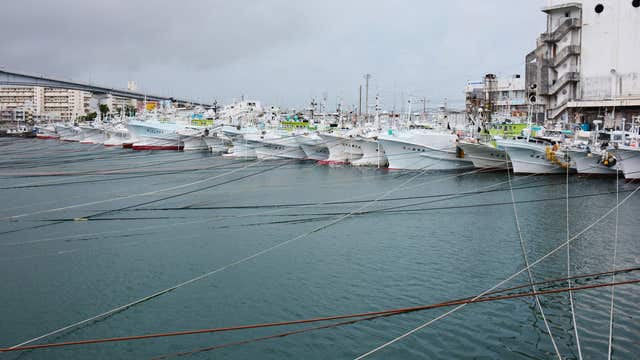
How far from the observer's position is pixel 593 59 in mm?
45750

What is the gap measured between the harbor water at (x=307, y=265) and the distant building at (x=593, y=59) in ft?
64.0

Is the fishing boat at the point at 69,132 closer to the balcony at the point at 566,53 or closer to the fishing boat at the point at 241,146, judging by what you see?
the fishing boat at the point at 241,146

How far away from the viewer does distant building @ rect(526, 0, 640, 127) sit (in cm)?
4375

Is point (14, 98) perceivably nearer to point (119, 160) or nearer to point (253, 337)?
point (119, 160)

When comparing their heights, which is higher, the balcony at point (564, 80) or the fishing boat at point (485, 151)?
the balcony at point (564, 80)

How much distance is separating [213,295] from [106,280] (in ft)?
9.41

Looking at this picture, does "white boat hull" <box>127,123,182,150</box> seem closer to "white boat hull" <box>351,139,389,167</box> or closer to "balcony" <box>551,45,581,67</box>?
"white boat hull" <box>351,139,389,167</box>

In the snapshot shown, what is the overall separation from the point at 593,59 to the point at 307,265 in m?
40.8

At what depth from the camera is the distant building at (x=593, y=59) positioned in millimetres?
43750

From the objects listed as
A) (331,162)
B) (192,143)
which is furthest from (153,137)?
(331,162)

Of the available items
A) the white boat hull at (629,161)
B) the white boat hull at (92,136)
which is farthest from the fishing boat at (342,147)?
the white boat hull at (92,136)

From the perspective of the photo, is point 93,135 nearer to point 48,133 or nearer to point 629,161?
point 48,133

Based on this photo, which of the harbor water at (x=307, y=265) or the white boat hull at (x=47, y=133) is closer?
the harbor water at (x=307, y=265)

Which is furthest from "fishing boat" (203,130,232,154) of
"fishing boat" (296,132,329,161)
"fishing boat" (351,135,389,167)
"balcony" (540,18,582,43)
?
"balcony" (540,18,582,43)
